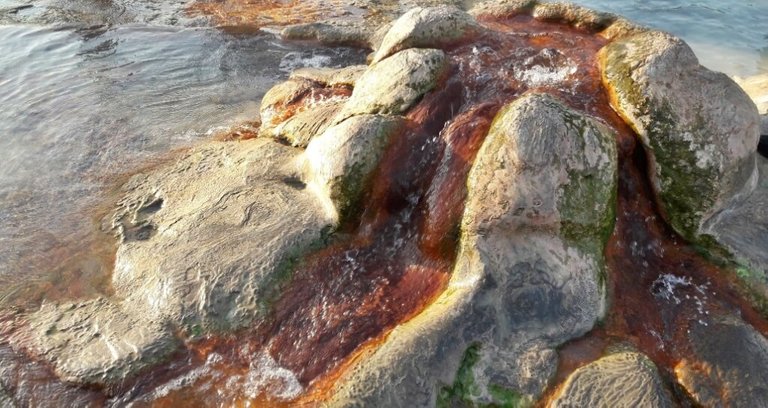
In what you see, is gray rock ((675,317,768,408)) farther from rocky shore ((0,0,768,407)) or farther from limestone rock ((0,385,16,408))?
limestone rock ((0,385,16,408))

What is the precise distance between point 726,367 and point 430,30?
4328mm

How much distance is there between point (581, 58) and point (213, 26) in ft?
27.7

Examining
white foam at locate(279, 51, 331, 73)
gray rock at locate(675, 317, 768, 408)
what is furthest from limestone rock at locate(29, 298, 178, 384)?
white foam at locate(279, 51, 331, 73)

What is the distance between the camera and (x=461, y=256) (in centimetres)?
460

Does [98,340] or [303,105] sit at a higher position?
[303,105]

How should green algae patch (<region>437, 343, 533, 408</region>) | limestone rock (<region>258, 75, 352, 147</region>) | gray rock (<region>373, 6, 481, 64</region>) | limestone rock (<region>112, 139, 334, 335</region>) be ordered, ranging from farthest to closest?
limestone rock (<region>258, 75, 352, 147</region>), gray rock (<region>373, 6, 481, 64</region>), limestone rock (<region>112, 139, 334, 335</region>), green algae patch (<region>437, 343, 533, 408</region>)

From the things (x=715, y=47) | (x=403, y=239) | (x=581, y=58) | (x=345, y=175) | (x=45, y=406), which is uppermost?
(x=581, y=58)

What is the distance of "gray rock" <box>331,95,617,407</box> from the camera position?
3.91 metres

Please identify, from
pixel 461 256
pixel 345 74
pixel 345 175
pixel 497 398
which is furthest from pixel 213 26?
pixel 497 398

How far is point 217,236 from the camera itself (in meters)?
5.14

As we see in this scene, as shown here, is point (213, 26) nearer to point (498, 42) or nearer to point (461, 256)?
point (498, 42)

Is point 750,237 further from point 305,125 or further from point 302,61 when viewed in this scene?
point 302,61

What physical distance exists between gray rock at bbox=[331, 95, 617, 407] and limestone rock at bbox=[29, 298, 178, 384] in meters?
1.63

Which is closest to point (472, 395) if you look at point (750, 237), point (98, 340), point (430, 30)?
point (98, 340)
